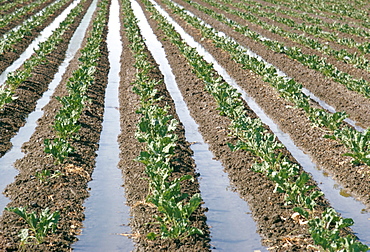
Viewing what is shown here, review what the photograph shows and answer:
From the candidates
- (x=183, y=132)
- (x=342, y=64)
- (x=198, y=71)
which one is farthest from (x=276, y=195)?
(x=342, y=64)

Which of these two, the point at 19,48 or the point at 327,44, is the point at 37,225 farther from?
the point at 327,44

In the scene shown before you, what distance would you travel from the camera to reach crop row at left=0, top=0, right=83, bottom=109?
449 inches

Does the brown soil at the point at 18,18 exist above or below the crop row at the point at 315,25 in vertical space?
below

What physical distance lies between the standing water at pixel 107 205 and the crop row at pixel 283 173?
2.20m

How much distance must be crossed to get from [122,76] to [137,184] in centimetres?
808

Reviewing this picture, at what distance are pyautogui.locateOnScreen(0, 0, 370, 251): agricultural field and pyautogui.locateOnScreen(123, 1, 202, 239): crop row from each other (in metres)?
0.02

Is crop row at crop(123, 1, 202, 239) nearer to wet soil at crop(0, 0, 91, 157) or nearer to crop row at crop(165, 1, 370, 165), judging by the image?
wet soil at crop(0, 0, 91, 157)

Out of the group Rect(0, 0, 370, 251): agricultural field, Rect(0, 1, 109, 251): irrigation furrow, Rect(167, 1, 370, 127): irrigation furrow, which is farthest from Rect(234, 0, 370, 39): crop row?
Rect(0, 1, 109, 251): irrigation furrow

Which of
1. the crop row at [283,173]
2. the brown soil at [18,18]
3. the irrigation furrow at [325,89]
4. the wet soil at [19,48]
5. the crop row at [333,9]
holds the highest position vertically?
the crop row at [283,173]

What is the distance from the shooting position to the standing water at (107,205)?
6.15 meters

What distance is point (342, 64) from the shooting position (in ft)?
56.7

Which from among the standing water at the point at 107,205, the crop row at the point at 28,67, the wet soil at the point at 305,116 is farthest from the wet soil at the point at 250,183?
the crop row at the point at 28,67

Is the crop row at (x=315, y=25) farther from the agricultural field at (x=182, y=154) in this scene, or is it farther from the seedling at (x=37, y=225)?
the seedling at (x=37, y=225)

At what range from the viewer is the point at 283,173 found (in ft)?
23.6
